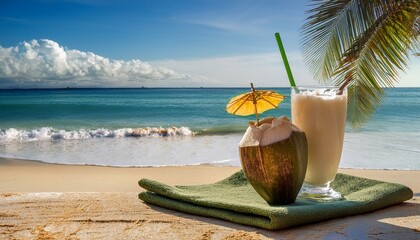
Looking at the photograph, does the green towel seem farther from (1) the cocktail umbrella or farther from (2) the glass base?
(1) the cocktail umbrella

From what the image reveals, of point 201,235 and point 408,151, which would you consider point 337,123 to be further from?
point 408,151

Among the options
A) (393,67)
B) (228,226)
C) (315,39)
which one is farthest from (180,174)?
(228,226)

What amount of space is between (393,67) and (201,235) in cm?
322

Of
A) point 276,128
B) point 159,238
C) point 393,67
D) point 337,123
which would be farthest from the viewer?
point 393,67

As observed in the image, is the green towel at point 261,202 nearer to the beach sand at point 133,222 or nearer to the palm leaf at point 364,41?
the beach sand at point 133,222

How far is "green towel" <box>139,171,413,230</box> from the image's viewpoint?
167 cm

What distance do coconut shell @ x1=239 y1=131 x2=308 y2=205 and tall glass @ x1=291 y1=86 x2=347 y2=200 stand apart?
135 millimetres

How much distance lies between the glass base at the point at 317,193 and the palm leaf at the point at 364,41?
8.08 ft

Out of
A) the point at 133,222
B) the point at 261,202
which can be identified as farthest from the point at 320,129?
the point at 133,222

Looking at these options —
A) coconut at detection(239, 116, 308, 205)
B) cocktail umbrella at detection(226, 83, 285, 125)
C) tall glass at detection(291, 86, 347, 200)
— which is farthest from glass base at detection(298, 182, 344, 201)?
cocktail umbrella at detection(226, 83, 285, 125)

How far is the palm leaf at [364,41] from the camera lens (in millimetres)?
4246

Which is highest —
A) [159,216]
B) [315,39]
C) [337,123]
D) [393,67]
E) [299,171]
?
[315,39]

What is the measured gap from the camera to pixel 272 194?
1.88 meters

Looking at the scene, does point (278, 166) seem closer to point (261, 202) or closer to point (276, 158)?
point (276, 158)
